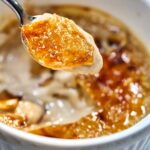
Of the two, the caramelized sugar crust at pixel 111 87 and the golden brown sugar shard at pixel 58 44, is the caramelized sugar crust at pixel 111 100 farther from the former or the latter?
the golden brown sugar shard at pixel 58 44

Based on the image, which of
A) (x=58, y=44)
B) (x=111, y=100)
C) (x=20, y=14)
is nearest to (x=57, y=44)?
(x=58, y=44)

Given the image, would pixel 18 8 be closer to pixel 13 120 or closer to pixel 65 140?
pixel 13 120

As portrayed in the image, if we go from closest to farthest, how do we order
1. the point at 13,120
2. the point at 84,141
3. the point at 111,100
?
the point at 84,141 → the point at 13,120 → the point at 111,100

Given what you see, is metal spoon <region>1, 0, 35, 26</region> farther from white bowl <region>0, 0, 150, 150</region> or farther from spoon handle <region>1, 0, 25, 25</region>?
white bowl <region>0, 0, 150, 150</region>

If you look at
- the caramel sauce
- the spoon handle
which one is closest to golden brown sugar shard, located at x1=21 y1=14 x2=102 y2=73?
the caramel sauce

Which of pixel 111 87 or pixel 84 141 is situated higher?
pixel 84 141

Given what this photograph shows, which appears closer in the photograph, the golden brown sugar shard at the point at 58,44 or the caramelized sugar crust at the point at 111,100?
the golden brown sugar shard at the point at 58,44

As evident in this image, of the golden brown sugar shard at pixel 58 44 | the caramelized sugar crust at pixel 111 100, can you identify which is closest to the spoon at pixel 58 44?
the golden brown sugar shard at pixel 58 44

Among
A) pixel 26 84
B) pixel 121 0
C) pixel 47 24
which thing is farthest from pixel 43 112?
pixel 121 0
